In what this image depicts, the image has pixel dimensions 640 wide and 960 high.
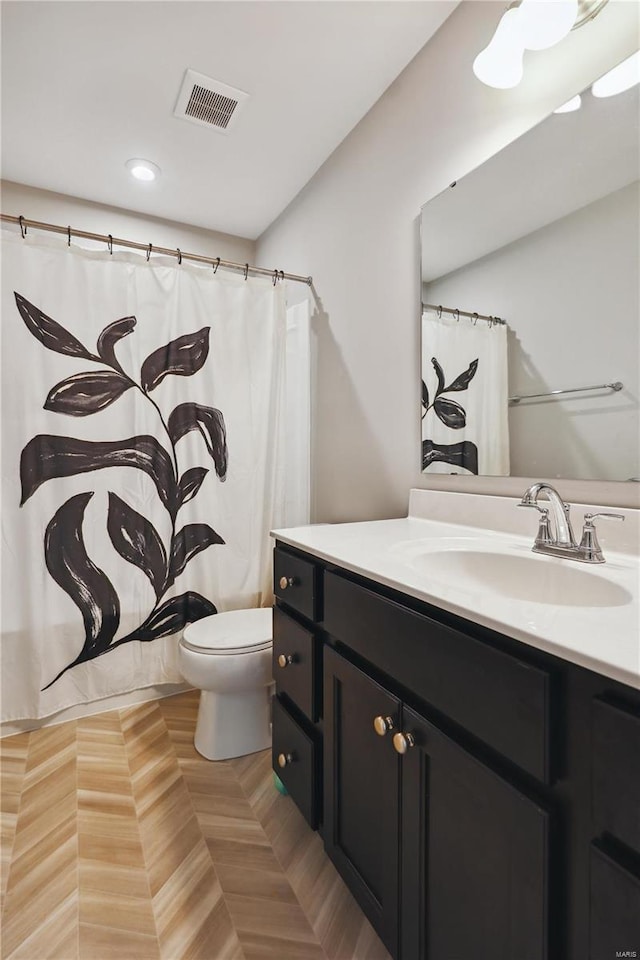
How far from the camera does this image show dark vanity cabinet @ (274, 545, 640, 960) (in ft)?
1.68

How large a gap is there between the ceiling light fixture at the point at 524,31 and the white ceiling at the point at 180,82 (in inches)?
16.4

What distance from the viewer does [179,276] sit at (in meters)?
2.01

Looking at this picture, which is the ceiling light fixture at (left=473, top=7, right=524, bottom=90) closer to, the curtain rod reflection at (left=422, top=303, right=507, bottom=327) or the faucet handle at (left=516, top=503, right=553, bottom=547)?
the curtain rod reflection at (left=422, top=303, right=507, bottom=327)

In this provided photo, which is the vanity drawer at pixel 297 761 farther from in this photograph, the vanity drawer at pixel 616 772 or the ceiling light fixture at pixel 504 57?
the ceiling light fixture at pixel 504 57

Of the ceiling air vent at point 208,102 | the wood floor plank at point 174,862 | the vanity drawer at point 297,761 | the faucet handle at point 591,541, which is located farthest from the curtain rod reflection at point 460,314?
the wood floor plank at point 174,862

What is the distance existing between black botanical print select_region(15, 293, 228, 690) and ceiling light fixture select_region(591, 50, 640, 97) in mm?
1553

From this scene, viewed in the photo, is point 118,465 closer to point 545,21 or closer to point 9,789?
point 9,789

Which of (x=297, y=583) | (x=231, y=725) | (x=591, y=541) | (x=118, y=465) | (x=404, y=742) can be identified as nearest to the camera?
(x=404, y=742)

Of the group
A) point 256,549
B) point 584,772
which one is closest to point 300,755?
point 584,772

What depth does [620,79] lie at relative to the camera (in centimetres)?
99

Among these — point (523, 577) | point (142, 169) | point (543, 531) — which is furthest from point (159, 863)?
point (142, 169)

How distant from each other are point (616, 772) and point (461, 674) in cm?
22

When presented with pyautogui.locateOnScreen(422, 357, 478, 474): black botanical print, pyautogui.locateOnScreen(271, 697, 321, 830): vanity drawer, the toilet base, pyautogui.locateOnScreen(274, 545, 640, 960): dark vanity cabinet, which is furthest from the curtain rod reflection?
the toilet base

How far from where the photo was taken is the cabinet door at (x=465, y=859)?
585mm
